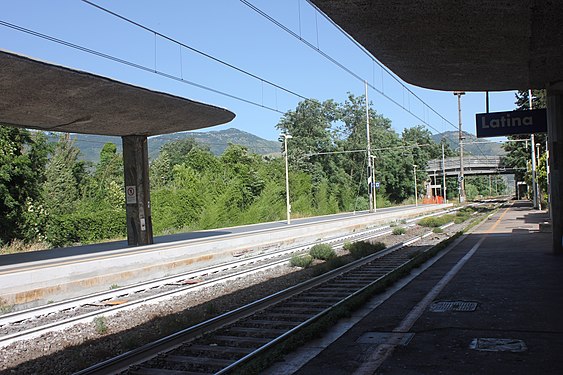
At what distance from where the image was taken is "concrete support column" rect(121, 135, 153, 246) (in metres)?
22.6

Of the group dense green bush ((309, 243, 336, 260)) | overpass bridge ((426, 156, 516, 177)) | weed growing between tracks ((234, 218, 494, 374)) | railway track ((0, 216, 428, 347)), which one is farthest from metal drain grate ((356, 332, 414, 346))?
Answer: overpass bridge ((426, 156, 516, 177))

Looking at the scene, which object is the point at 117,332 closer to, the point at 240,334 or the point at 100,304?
the point at 240,334

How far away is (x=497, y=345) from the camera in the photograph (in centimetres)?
716

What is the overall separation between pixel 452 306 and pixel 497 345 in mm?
2543

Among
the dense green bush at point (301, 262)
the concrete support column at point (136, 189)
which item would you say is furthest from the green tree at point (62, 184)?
the dense green bush at point (301, 262)

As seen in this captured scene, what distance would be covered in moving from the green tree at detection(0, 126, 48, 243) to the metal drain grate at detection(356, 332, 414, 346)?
22.9m

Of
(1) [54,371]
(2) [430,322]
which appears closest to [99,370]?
(1) [54,371]

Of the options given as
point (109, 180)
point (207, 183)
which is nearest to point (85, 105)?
point (207, 183)

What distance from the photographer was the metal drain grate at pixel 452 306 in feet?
31.0

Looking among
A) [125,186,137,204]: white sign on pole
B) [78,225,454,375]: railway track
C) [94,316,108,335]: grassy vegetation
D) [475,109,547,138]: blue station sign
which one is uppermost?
[475,109,547,138]: blue station sign

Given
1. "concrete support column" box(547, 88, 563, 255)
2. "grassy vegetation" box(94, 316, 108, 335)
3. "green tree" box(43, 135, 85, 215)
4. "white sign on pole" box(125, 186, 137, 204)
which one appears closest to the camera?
"grassy vegetation" box(94, 316, 108, 335)

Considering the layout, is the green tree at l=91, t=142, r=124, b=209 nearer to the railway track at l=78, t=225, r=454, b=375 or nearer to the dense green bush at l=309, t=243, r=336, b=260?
the dense green bush at l=309, t=243, r=336, b=260

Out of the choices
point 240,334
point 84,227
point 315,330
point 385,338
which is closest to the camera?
point 385,338

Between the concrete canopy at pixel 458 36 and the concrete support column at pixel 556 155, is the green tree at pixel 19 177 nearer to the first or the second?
the concrete canopy at pixel 458 36
